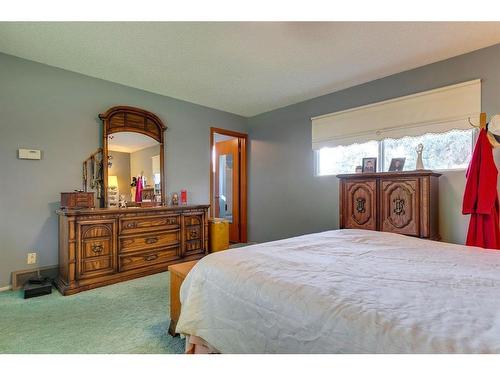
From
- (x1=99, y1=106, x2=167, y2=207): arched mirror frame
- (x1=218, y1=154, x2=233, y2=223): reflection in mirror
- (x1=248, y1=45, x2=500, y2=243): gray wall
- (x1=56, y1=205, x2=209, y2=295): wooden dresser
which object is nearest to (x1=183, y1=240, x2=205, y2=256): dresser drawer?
(x1=56, y1=205, x2=209, y2=295): wooden dresser

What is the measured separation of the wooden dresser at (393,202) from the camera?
2.53 metres

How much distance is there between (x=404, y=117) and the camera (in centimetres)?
303

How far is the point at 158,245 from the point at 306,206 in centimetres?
217

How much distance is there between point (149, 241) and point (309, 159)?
251cm

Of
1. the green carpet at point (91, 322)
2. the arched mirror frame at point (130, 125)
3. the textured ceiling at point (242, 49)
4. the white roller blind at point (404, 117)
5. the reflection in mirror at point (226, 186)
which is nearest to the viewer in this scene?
the green carpet at point (91, 322)

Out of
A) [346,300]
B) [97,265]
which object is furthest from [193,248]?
[346,300]

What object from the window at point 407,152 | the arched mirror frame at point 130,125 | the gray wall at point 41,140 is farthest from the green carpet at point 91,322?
the window at point 407,152

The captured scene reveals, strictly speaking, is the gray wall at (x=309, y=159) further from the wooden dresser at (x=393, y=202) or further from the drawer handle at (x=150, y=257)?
the drawer handle at (x=150, y=257)

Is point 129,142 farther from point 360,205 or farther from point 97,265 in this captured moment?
point 360,205

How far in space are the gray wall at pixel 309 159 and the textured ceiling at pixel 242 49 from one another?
15 centimetres

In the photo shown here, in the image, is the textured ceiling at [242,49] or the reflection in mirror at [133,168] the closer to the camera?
the textured ceiling at [242,49]

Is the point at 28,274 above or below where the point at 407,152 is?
below
